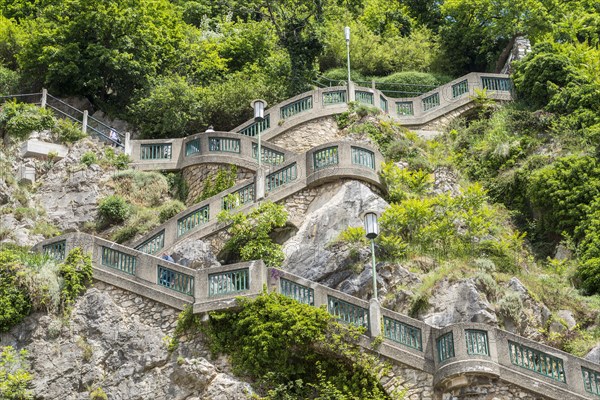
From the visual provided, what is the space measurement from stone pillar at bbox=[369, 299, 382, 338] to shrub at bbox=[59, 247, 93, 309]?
5.36 metres

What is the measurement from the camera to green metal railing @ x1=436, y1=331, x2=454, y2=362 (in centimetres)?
2033

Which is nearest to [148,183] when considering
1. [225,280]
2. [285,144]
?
[285,144]

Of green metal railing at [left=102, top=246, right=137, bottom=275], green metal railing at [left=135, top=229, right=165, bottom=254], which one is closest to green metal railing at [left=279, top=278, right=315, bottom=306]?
green metal railing at [left=102, top=246, right=137, bottom=275]

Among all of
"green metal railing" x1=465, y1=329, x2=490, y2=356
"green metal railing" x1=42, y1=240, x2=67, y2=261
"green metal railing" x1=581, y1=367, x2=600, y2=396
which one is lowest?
"green metal railing" x1=581, y1=367, x2=600, y2=396

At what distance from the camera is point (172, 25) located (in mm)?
39031

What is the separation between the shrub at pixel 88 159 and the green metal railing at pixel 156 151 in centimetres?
122

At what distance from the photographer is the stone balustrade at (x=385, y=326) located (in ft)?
65.6

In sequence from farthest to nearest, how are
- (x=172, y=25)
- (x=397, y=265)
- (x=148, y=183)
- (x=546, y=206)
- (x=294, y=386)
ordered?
(x=172, y=25) → (x=148, y=183) → (x=546, y=206) → (x=397, y=265) → (x=294, y=386)

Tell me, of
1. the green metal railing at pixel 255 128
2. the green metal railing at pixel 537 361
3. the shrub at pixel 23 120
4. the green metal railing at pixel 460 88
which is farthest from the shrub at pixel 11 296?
the green metal railing at pixel 460 88

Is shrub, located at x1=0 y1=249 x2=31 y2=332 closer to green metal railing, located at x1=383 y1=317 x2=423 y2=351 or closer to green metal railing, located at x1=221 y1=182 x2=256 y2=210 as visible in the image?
green metal railing, located at x1=221 y1=182 x2=256 y2=210

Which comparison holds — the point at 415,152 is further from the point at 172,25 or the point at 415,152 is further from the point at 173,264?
the point at 172,25

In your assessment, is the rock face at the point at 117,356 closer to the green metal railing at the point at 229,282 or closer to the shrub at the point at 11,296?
the shrub at the point at 11,296

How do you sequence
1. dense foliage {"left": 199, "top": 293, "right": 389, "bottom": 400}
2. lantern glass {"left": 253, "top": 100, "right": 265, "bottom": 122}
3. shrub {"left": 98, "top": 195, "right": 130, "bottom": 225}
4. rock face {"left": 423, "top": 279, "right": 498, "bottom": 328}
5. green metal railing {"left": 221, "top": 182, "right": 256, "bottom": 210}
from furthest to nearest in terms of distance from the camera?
shrub {"left": 98, "top": 195, "right": 130, "bottom": 225} → lantern glass {"left": 253, "top": 100, "right": 265, "bottom": 122} → green metal railing {"left": 221, "top": 182, "right": 256, "bottom": 210} → rock face {"left": 423, "top": 279, "right": 498, "bottom": 328} → dense foliage {"left": 199, "top": 293, "right": 389, "bottom": 400}

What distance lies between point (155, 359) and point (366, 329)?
3.70m
